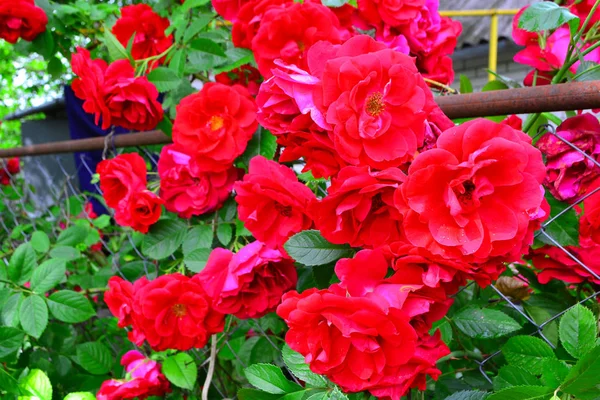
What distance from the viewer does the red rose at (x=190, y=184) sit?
104 centimetres

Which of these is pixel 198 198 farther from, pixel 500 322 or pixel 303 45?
pixel 500 322

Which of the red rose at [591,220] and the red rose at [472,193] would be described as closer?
the red rose at [472,193]

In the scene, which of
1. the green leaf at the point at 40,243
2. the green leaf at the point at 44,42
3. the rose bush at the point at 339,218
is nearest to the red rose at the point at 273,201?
the rose bush at the point at 339,218

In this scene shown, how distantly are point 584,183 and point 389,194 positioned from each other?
0.38m

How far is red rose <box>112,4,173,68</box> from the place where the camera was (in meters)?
1.42

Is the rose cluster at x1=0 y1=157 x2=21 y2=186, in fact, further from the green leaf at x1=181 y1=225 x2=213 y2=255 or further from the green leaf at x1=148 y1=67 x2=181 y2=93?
the green leaf at x1=181 y1=225 x2=213 y2=255

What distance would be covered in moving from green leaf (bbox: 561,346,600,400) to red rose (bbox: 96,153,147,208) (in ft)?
2.83

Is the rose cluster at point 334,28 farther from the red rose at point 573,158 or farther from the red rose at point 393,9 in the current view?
the red rose at point 573,158

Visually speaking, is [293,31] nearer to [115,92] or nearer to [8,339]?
[115,92]

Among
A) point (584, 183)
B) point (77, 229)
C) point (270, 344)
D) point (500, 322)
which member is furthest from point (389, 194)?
point (77, 229)

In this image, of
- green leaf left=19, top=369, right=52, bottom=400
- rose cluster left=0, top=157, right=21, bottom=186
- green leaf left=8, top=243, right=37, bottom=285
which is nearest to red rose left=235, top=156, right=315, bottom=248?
green leaf left=19, top=369, right=52, bottom=400

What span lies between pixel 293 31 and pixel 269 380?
581 millimetres

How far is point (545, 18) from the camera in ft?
2.49

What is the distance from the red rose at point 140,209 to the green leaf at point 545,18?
751 millimetres
